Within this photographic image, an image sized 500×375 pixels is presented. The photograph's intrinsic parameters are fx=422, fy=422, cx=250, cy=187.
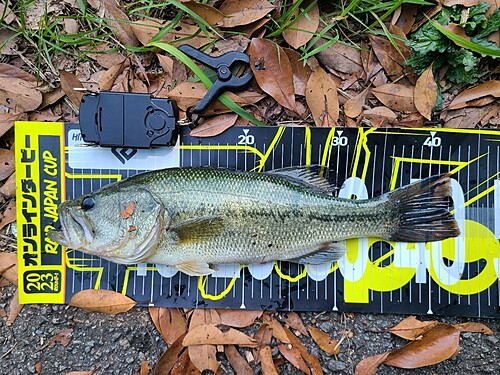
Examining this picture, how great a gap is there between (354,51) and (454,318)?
7.02 ft

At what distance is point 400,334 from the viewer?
3096 mm

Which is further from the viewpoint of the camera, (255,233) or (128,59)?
(128,59)

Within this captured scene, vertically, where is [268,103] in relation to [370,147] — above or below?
above

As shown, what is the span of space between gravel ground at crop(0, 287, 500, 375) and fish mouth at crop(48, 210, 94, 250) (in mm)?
688

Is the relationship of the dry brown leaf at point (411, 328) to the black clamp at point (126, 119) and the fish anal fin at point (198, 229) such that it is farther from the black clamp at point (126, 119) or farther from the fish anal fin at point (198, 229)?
the black clamp at point (126, 119)

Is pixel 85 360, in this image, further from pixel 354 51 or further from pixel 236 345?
pixel 354 51

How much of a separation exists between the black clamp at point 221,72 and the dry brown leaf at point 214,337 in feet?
5.33

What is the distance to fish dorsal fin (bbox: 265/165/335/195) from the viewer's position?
306 centimetres

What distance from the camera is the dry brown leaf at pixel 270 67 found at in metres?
3.13

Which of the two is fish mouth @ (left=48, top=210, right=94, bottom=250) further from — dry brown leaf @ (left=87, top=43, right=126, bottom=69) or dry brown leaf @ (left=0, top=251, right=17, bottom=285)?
dry brown leaf @ (left=87, top=43, right=126, bottom=69)

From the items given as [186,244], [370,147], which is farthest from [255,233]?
[370,147]

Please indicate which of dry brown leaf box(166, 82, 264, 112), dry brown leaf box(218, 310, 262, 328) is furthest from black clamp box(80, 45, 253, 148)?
dry brown leaf box(218, 310, 262, 328)

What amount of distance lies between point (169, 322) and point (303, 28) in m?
2.43

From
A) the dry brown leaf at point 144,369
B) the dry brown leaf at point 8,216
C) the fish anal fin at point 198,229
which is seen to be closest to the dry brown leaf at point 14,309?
the dry brown leaf at point 8,216
